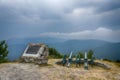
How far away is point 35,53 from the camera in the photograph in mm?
30047

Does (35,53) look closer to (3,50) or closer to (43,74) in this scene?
(43,74)

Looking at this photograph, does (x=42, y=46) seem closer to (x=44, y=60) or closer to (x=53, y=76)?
(x=44, y=60)

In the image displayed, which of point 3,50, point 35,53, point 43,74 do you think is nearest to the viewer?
point 43,74

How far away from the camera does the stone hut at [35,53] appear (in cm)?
2955

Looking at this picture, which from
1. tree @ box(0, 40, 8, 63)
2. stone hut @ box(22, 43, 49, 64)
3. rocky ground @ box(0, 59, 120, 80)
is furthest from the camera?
tree @ box(0, 40, 8, 63)

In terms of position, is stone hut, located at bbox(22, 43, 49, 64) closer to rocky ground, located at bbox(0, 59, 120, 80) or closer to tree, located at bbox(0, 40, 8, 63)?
rocky ground, located at bbox(0, 59, 120, 80)

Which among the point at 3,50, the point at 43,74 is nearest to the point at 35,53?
the point at 43,74

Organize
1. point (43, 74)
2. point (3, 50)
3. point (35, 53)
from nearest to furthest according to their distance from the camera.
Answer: point (43, 74)
point (35, 53)
point (3, 50)

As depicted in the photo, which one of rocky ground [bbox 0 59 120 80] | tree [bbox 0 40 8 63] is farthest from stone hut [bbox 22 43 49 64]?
tree [bbox 0 40 8 63]

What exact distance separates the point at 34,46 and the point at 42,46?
1.22 metres

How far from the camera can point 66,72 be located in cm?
2638

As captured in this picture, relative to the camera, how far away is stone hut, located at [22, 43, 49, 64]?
29.5 metres

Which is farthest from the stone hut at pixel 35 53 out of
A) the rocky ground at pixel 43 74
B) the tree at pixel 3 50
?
the tree at pixel 3 50

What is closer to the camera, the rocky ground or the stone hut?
the rocky ground
